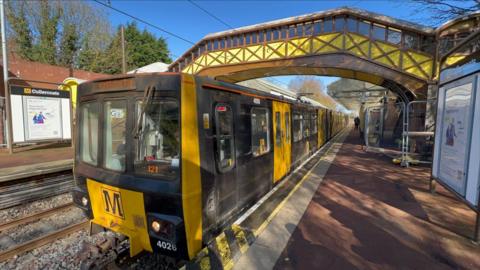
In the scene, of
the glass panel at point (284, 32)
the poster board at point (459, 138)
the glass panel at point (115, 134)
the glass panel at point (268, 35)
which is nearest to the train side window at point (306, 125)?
the poster board at point (459, 138)

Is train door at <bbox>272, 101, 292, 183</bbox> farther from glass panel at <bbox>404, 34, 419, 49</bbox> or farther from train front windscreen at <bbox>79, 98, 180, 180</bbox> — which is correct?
glass panel at <bbox>404, 34, 419, 49</bbox>

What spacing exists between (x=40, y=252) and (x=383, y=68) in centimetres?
1499

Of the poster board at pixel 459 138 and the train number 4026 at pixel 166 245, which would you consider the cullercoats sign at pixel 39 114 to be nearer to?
the train number 4026 at pixel 166 245

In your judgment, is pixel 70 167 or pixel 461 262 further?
pixel 70 167

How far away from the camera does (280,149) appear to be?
237 inches

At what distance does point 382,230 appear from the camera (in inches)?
154

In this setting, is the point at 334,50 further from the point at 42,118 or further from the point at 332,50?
the point at 42,118

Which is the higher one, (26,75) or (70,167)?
(26,75)

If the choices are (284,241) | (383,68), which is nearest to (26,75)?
(284,241)

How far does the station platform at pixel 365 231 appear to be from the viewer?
3.11 m

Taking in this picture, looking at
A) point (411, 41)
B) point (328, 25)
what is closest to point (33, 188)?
point (328, 25)

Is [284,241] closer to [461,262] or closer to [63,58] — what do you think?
[461,262]

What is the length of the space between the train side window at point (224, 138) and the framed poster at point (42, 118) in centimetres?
905

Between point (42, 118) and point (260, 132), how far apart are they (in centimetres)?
917
